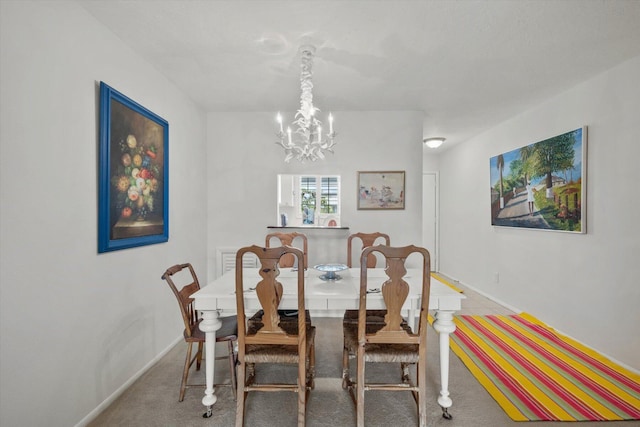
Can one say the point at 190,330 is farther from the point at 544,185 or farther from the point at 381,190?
the point at 544,185

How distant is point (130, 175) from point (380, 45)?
2.05 meters

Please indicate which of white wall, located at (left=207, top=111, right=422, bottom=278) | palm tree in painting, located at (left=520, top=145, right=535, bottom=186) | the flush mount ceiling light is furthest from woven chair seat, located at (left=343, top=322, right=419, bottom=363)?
the flush mount ceiling light

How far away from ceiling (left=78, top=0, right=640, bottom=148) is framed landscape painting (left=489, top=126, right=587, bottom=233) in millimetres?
567

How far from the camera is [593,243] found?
284 centimetres

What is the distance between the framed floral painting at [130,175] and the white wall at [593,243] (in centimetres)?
386

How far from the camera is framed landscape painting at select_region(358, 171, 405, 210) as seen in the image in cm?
377

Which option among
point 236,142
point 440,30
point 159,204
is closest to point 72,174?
point 159,204

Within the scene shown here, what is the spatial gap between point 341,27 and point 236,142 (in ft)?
7.08

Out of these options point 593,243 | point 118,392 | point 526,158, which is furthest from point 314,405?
point 526,158

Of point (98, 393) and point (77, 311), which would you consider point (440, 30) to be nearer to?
point (77, 311)

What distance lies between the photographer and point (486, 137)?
460 cm

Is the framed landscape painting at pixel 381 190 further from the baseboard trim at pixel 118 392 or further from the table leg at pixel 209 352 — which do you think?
the baseboard trim at pixel 118 392

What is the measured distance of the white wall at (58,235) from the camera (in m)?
1.42

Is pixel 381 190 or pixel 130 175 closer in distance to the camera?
pixel 130 175
